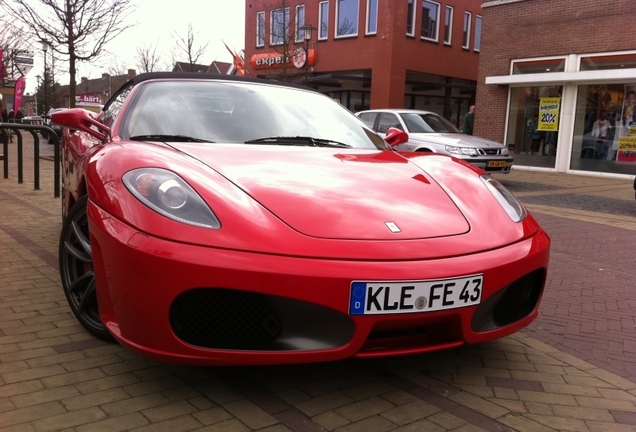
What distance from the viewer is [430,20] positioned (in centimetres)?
2530

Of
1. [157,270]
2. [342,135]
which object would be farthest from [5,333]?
[342,135]

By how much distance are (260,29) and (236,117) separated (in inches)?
1092

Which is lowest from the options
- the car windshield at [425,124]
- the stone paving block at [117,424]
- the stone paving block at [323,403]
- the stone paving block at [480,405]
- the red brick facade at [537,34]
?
the stone paving block at [117,424]

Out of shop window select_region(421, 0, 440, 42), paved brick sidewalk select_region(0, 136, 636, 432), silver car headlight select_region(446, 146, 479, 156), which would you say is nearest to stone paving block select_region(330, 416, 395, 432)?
paved brick sidewalk select_region(0, 136, 636, 432)

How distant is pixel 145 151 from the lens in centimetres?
258

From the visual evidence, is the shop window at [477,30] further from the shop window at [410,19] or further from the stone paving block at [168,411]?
the stone paving block at [168,411]

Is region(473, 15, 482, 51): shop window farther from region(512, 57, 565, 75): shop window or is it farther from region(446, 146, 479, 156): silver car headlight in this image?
region(446, 146, 479, 156): silver car headlight

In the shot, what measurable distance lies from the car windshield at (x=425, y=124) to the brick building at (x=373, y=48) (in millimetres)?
10972

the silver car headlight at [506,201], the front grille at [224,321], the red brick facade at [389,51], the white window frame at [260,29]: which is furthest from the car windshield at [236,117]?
the white window frame at [260,29]

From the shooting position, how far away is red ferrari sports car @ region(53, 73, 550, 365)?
2043 millimetres

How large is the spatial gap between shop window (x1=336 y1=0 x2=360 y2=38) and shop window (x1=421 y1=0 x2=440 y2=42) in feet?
9.58

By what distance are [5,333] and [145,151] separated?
4.10 feet

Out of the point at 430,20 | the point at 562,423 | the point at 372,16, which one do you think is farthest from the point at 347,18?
the point at 562,423

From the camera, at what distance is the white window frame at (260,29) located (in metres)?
29.1
